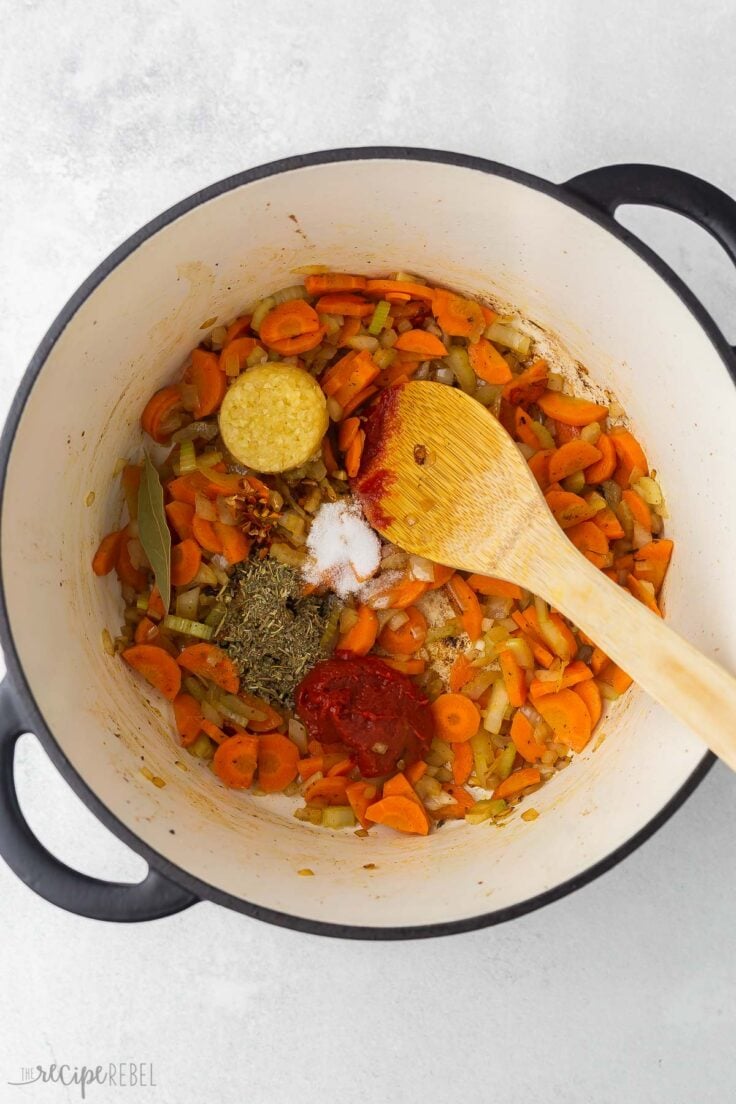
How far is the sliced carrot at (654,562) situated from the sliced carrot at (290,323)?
0.97 meters

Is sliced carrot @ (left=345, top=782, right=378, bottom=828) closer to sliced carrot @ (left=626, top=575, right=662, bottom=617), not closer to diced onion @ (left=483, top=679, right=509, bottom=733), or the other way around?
diced onion @ (left=483, top=679, right=509, bottom=733)

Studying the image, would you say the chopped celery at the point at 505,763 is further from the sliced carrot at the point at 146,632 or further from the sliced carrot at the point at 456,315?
the sliced carrot at the point at 456,315

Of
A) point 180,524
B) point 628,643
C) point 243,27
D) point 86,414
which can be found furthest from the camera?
point 243,27

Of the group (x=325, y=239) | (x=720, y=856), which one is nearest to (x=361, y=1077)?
(x=720, y=856)

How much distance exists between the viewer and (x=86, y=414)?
6.73ft

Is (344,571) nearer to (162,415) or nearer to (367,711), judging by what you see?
(367,711)

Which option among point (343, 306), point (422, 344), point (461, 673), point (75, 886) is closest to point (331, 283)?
point (343, 306)

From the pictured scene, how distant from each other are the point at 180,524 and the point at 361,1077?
1.48 m

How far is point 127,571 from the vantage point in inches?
88.7

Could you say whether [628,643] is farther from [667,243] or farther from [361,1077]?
[361,1077]

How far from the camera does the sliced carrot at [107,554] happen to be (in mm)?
2188

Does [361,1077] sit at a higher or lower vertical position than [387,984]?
lower

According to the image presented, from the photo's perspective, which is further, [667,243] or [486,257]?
[667,243]

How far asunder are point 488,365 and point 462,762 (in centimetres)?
98
